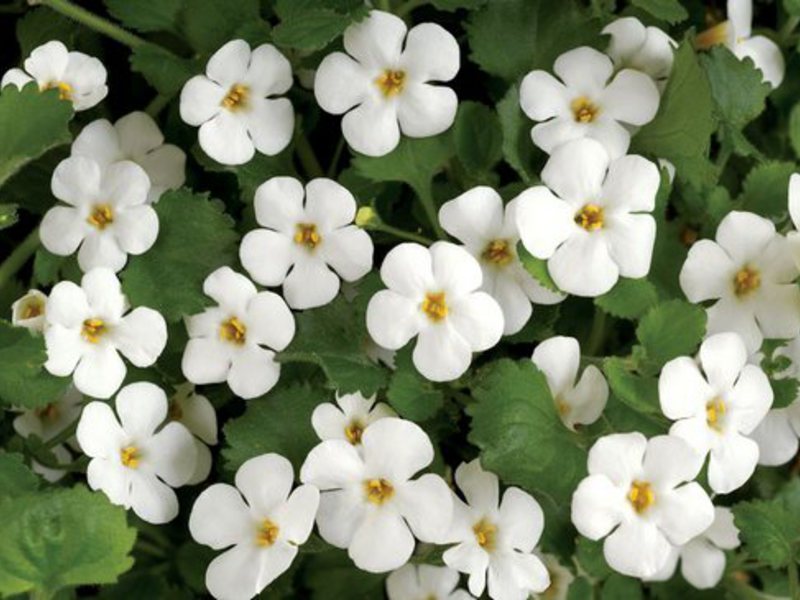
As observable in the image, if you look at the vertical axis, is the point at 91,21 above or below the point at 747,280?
above

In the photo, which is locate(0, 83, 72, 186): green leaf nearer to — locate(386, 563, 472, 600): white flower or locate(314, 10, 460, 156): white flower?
locate(314, 10, 460, 156): white flower

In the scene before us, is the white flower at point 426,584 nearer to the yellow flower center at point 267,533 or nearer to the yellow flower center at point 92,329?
the yellow flower center at point 267,533

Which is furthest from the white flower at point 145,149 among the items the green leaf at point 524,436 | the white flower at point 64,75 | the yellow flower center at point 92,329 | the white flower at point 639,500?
the white flower at point 639,500

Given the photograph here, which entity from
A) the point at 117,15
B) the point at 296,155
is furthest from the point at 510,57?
the point at 117,15

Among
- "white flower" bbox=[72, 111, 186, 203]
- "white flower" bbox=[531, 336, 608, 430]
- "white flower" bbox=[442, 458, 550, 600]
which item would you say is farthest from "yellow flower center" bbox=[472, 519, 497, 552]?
"white flower" bbox=[72, 111, 186, 203]

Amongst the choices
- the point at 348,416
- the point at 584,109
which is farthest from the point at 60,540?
the point at 584,109

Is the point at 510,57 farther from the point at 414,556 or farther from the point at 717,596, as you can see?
the point at 717,596

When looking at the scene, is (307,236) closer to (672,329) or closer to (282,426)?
(282,426)
